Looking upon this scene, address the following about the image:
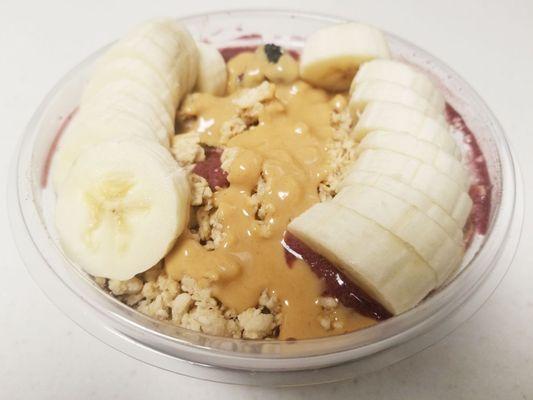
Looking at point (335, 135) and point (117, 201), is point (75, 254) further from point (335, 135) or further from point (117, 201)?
point (335, 135)

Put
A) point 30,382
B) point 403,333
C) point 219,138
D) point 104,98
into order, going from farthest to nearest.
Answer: point 219,138 < point 104,98 < point 30,382 < point 403,333

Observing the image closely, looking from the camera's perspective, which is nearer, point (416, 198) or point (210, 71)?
point (416, 198)

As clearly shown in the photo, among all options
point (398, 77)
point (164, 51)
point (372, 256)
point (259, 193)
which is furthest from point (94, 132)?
point (398, 77)

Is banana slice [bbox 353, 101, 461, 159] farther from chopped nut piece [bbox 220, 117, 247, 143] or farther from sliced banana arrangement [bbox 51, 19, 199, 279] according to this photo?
sliced banana arrangement [bbox 51, 19, 199, 279]

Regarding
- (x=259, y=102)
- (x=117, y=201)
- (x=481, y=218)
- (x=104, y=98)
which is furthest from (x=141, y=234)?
(x=481, y=218)

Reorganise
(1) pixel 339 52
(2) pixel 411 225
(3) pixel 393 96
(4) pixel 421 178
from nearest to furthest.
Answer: (2) pixel 411 225, (4) pixel 421 178, (3) pixel 393 96, (1) pixel 339 52

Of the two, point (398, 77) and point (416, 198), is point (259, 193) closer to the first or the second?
point (416, 198)

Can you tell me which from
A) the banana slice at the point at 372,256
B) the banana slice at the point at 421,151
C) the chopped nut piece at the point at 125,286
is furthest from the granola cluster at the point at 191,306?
the banana slice at the point at 421,151
